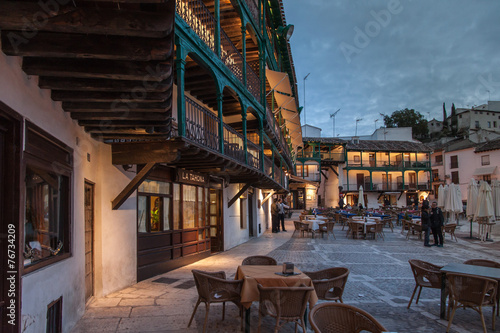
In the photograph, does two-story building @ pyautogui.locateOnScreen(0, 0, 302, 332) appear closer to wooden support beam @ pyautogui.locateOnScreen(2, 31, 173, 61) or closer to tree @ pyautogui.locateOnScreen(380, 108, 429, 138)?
wooden support beam @ pyautogui.locateOnScreen(2, 31, 173, 61)

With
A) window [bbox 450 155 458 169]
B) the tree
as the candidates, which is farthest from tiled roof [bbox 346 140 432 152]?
the tree

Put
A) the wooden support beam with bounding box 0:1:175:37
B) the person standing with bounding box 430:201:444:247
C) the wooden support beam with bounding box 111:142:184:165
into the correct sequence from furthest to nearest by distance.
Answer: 1. the person standing with bounding box 430:201:444:247
2. the wooden support beam with bounding box 111:142:184:165
3. the wooden support beam with bounding box 0:1:175:37

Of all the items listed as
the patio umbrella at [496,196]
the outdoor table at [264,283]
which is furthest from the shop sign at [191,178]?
the patio umbrella at [496,196]

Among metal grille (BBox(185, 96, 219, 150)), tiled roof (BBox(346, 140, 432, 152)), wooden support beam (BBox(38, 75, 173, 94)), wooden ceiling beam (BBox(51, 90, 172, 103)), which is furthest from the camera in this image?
tiled roof (BBox(346, 140, 432, 152))

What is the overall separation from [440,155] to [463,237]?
37437 millimetres

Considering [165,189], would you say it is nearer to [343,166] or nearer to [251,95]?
[251,95]

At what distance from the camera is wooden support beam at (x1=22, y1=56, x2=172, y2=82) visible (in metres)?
3.33

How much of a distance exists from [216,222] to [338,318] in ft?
32.0

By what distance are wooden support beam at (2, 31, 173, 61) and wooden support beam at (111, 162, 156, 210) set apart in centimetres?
397

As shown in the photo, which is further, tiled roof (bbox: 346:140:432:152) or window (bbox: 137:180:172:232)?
tiled roof (bbox: 346:140:432:152)

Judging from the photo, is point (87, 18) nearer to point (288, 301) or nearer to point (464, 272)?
point (288, 301)

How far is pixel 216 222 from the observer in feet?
43.2

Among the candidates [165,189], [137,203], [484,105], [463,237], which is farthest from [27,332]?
[484,105]

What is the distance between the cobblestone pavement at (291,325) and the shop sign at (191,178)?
237 centimetres
